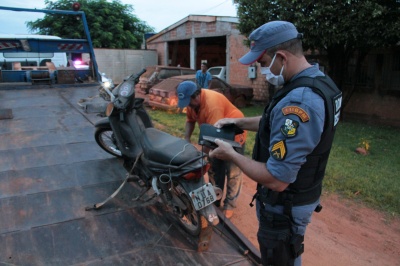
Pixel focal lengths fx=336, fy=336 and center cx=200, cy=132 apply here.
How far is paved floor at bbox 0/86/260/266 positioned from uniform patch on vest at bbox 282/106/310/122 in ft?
5.03

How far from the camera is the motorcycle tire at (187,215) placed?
112 inches

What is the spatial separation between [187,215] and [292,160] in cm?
160

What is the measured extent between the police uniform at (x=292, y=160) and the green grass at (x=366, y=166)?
9.66ft

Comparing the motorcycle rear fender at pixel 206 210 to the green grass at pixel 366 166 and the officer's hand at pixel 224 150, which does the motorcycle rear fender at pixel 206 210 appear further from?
the green grass at pixel 366 166

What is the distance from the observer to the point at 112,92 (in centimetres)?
388

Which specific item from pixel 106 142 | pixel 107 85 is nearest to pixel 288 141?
pixel 107 85

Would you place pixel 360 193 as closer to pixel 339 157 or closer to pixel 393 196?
pixel 393 196

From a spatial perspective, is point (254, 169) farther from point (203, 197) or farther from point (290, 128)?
point (203, 197)

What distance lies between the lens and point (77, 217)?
3.09 metres

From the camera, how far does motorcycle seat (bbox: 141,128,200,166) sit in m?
2.89

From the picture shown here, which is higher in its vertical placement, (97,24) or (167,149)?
(97,24)

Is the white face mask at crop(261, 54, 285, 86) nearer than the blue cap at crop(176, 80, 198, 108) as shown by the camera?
Yes

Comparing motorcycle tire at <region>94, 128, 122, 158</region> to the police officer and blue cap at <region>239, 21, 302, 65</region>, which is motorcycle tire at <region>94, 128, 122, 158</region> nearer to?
the police officer

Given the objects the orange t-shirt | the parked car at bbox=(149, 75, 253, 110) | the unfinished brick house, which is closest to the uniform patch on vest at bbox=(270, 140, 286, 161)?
the orange t-shirt
